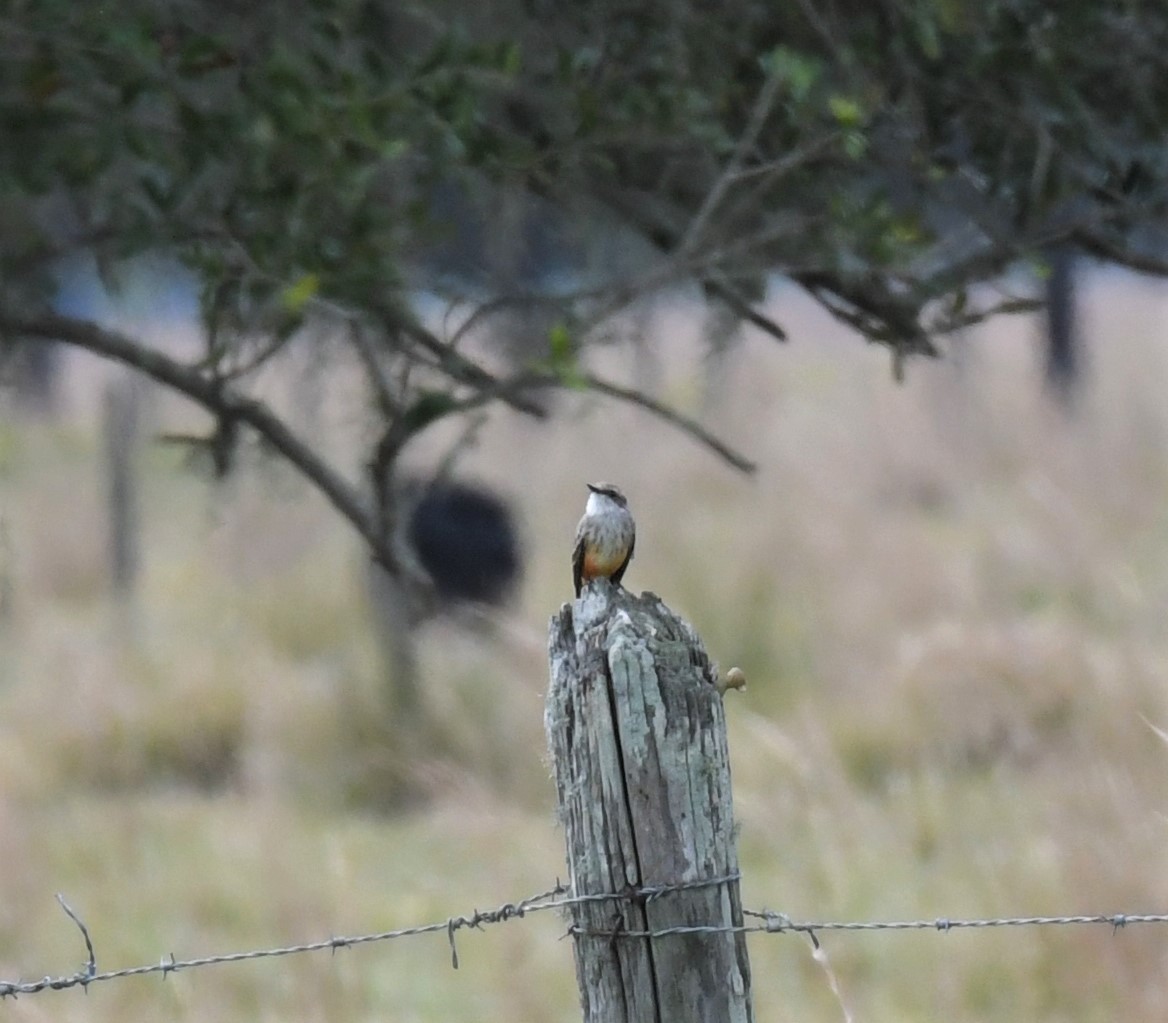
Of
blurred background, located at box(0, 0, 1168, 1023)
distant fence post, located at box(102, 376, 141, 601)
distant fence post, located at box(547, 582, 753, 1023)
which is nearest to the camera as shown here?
distant fence post, located at box(547, 582, 753, 1023)

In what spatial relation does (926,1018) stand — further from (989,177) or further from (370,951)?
(989,177)

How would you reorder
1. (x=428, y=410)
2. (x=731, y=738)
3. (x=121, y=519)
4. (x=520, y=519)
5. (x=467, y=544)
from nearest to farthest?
(x=428, y=410), (x=731, y=738), (x=467, y=544), (x=520, y=519), (x=121, y=519)

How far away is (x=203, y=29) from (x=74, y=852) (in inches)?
183

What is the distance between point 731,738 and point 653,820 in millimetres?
6119

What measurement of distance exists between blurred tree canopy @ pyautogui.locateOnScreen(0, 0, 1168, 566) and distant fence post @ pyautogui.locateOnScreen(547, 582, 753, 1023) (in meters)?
1.12

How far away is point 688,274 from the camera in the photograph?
3.78 meters

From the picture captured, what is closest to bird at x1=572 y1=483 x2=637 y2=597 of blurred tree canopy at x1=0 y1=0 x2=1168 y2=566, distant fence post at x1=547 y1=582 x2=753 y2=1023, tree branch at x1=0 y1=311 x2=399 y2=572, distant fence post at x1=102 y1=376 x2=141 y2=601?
blurred tree canopy at x1=0 y1=0 x2=1168 y2=566

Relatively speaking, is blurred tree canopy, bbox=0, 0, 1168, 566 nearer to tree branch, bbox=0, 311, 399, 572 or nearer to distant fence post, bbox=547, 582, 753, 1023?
tree branch, bbox=0, 311, 399, 572

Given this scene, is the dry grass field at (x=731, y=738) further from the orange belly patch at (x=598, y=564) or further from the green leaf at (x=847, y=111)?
the green leaf at (x=847, y=111)

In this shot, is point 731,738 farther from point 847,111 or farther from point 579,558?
point 847,111

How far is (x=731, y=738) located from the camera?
8.45 m

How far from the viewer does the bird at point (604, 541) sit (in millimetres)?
3344

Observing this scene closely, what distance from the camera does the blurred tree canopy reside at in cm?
355

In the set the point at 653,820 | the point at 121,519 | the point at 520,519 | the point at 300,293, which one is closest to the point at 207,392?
the point at 300,293
